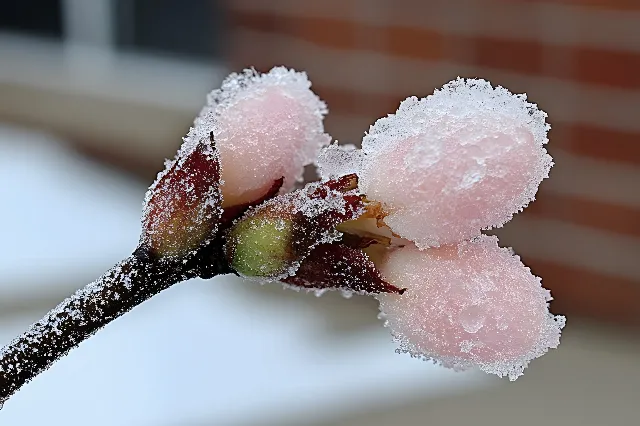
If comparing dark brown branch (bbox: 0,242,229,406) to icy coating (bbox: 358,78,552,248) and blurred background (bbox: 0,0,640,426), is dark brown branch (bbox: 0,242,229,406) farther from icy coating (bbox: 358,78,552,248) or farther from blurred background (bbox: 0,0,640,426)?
blurred background (bbox: 0,0,640,426)

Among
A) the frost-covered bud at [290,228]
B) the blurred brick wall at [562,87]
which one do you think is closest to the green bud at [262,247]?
the frost-covered bud at [290,228]

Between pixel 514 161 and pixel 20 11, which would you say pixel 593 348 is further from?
pixel 20 11

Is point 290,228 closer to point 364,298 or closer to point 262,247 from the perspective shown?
point 262,247

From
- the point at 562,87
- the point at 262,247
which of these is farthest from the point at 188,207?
the point at 562,87

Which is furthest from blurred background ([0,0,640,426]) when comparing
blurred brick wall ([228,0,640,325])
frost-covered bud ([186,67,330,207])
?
frost-covered bud ([186,67,330,207])

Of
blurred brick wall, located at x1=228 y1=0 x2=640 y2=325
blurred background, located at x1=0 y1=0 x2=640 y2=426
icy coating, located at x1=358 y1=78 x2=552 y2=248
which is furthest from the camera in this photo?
blurred brick wall, located at x1=228 y1=0 x2=640 y2=325
